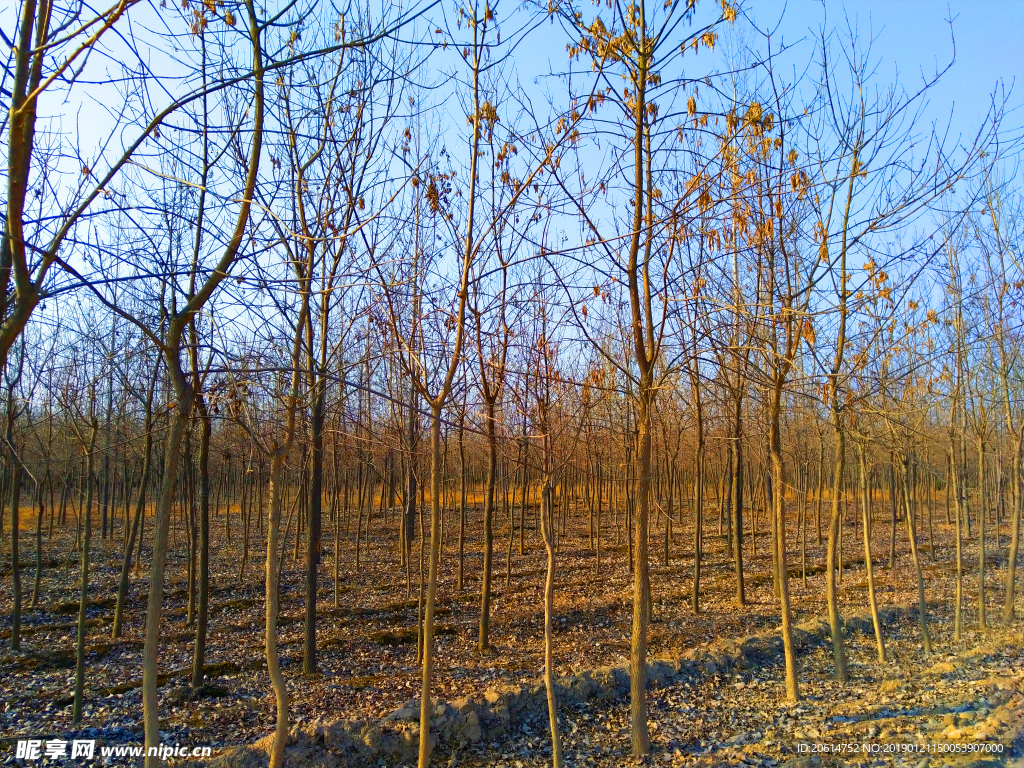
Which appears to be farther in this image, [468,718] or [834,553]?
[834,553]

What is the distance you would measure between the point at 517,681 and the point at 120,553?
13.6m

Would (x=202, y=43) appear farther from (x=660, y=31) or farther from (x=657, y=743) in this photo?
(x=657, y=743)

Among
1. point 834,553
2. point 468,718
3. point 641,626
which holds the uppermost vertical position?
point 834,553

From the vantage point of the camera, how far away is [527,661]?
25.5 feet

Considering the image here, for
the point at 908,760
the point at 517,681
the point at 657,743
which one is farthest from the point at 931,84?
the point at 517,681

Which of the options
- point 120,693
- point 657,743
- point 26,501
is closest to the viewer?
point 657,743

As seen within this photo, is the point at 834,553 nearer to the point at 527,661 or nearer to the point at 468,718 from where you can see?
the point at 527,661

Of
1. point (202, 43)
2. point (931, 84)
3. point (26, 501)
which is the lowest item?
point (26, 501)

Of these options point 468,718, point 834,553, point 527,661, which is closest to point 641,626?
point 468,718

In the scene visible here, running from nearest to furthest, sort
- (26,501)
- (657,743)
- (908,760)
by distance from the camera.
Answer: (908,760), (657,743), (26,501)

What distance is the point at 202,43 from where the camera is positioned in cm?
349

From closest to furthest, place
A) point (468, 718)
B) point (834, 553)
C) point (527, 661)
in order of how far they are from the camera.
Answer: point (468, 718) → point (834, 553) → point (527, 661)

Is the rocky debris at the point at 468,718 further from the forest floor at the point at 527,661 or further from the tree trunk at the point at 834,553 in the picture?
the tree trunk at the point at 834,553

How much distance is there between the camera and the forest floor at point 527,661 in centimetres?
543
